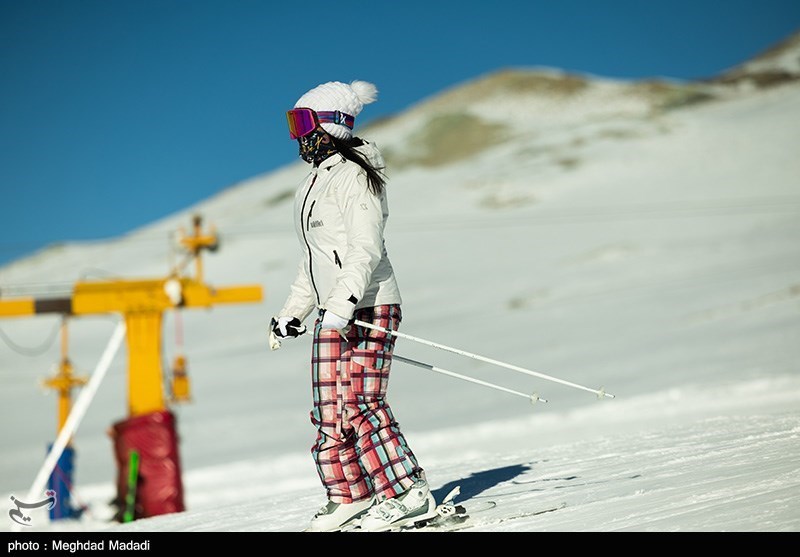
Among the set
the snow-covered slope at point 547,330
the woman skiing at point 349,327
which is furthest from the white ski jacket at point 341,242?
the snow-covered slope at point 547,330

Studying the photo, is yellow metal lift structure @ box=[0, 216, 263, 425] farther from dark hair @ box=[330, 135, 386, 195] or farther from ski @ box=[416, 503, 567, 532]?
ski @ box=[416, 503, 567, 532]

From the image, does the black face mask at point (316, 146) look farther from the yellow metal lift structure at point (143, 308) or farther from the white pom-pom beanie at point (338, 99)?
the yellow metal lift structure at point (143, 308)

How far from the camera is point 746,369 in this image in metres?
12.4

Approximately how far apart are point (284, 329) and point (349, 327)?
264mm

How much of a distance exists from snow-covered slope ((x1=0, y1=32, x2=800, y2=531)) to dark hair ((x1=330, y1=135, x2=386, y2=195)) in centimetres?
124

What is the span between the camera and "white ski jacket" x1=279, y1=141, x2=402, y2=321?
3.26m

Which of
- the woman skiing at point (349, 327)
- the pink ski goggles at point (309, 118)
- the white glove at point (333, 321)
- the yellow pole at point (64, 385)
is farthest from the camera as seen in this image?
the yellow pole at point (64, 385)

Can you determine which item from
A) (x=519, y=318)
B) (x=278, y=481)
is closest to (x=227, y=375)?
(x=519, y=318)

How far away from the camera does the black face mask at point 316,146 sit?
3.61 meters

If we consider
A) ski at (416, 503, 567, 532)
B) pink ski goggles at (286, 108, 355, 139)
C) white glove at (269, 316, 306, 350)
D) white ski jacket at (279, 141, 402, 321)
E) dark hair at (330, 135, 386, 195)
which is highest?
pink ski goggles at (286, 108, 355, 139)

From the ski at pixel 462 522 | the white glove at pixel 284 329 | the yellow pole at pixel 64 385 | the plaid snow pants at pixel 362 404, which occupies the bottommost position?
the ski at pixel 462 522

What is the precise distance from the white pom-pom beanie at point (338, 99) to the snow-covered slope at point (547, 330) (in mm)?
1512

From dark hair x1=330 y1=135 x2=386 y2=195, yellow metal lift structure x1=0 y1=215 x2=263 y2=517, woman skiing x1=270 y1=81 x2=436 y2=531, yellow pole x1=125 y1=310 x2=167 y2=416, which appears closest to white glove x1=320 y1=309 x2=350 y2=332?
woman skiing x1=270 y1=81 x2=436 y2=531

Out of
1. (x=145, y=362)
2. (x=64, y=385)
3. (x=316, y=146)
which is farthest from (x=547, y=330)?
(x=316, y=146)
